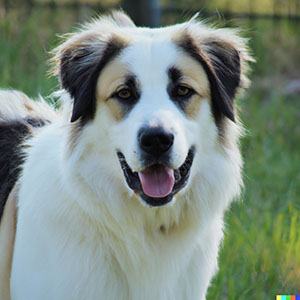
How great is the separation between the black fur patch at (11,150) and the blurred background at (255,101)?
76 cm

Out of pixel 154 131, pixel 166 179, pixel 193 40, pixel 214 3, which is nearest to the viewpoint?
pixel 154 131

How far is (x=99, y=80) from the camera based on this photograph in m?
2.88

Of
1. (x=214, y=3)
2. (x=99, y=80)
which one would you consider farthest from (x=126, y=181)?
(x=214, y=3)

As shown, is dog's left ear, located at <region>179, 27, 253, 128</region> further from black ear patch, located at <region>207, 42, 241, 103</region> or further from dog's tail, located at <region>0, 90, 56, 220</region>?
dog's tail, located at <region>0, 90, 56, 220</region>

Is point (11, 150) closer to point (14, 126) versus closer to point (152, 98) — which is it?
point (14, 126)

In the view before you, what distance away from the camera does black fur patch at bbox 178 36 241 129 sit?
9.52 feet

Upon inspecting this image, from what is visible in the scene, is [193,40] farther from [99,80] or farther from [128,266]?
[128,266]

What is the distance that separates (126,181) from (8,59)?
4.26 meters

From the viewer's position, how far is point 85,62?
294cm

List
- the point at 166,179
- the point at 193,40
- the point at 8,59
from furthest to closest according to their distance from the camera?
the point at 8,59 → the point at 193,40 → the point at 166,179

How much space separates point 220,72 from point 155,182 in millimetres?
737

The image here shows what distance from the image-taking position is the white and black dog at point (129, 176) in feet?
8.96

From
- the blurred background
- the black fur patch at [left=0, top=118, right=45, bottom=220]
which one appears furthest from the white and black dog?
the blurred background

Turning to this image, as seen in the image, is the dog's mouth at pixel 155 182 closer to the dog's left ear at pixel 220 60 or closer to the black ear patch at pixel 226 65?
the dog's left ear at pixel 220 60
